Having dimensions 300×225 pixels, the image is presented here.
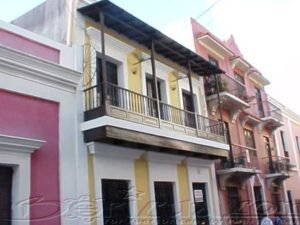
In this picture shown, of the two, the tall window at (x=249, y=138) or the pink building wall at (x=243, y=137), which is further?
the tall window at (x=249, y=138)

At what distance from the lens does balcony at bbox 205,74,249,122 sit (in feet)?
47.6

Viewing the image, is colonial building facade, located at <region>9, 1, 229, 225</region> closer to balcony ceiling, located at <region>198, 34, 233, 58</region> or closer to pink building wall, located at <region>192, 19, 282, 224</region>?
pink building wall, located at <region>192, 19, 282, 224</region>

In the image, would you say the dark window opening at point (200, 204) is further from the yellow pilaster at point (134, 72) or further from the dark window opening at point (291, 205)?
the dark window opening at point (291, 205)

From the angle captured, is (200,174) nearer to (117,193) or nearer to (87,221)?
(117,193)

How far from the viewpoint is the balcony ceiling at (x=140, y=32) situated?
31.4 feet

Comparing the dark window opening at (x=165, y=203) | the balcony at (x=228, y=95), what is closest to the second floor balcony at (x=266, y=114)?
the balcony at (x=228, y=95)

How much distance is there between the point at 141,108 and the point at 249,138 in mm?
8650

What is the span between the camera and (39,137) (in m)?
7.85

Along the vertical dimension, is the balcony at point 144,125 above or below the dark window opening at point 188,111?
below

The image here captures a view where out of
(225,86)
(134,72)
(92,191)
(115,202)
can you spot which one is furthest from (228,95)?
(92,191)

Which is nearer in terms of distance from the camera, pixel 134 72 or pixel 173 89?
pixel 134 72

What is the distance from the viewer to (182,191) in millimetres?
11703

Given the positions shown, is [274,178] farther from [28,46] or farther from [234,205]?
[28,46]

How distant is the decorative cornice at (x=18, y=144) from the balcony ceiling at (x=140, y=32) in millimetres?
3723
